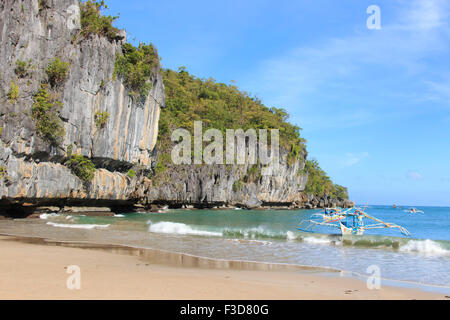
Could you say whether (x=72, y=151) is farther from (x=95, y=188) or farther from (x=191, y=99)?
(x=191, y=99)

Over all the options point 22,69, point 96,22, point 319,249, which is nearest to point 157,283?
point 319,249

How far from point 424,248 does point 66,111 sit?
23597 millimetres

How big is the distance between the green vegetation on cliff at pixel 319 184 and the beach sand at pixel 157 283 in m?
65.5

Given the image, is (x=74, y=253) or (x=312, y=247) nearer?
(x=74, y=253)

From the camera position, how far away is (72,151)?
87.4ft

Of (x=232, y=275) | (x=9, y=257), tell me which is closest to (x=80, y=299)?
(x=232, y=275)

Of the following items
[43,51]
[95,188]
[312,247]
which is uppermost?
[43,51]

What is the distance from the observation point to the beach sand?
622 centimetres

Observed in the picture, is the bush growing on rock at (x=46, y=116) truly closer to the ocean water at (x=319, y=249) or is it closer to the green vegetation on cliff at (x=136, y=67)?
the green vegetation on cliff at (x=136, y=67)

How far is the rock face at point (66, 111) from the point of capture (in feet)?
74.0

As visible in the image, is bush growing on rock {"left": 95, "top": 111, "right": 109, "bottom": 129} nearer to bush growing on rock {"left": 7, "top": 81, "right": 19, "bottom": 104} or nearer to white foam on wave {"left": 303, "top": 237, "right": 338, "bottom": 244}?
bush growing on rock {"left": 7, "top": 81, "right": 19, "bottom": 104}

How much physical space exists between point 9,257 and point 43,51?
19.4 metres

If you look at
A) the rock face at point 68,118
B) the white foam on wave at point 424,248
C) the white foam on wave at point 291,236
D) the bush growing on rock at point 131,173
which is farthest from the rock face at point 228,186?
the white foam on wave at point 424,248

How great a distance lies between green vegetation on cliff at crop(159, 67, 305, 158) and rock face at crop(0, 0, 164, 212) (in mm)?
16259
